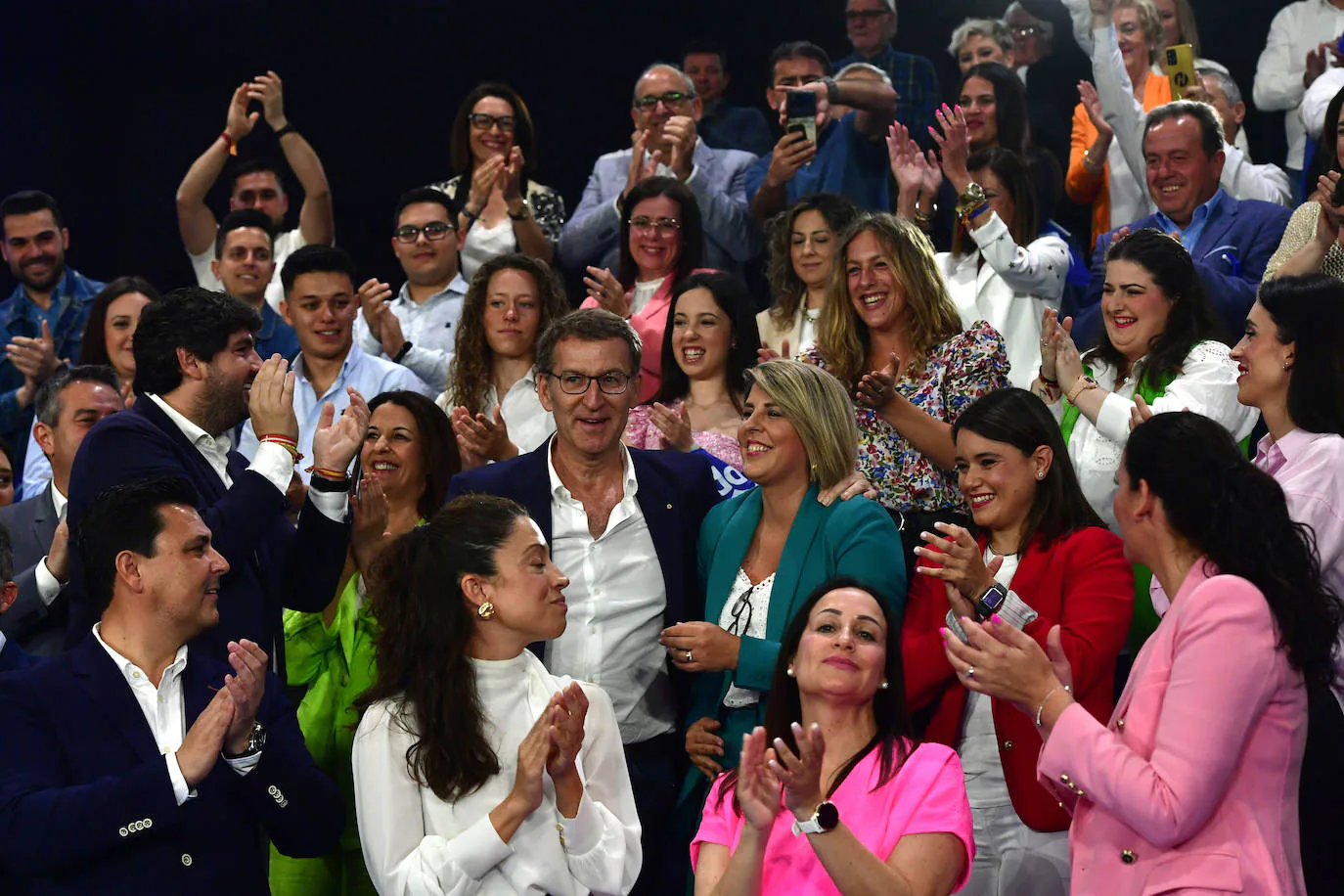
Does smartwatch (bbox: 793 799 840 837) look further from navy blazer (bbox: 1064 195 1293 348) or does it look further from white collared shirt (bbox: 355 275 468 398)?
white collared shirt (bbox: 355 275 468 398)

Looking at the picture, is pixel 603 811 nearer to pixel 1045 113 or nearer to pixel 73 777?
pixel 73 777

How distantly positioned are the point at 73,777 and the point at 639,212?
3.02m

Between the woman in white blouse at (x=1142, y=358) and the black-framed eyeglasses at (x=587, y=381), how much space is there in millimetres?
1148

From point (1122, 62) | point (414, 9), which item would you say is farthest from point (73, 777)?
point (414, 9)

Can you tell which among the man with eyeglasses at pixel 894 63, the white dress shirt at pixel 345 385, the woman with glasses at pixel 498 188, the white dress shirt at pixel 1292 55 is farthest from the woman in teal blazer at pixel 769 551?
the white dress shirt at pixel 1292 55

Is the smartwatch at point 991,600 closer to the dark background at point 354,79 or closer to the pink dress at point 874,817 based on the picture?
the pink dress at point 874,817

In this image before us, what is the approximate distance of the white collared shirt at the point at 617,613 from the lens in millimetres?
3514

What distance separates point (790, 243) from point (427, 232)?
Result: 4.66ft

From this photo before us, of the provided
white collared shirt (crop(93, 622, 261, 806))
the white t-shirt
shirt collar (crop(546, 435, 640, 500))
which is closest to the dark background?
the white t-shirt

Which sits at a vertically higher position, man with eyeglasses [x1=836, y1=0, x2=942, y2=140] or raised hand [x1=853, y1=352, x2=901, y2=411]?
man with eyeglasses [x1=836, y1=0, x2=942, y2=140]

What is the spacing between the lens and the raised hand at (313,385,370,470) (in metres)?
3.59

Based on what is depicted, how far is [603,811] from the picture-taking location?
3004 mm

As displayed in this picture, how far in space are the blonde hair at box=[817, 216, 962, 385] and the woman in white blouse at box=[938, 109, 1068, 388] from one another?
53 centimetres

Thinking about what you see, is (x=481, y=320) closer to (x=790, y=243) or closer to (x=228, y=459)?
(x=790, y=243)
